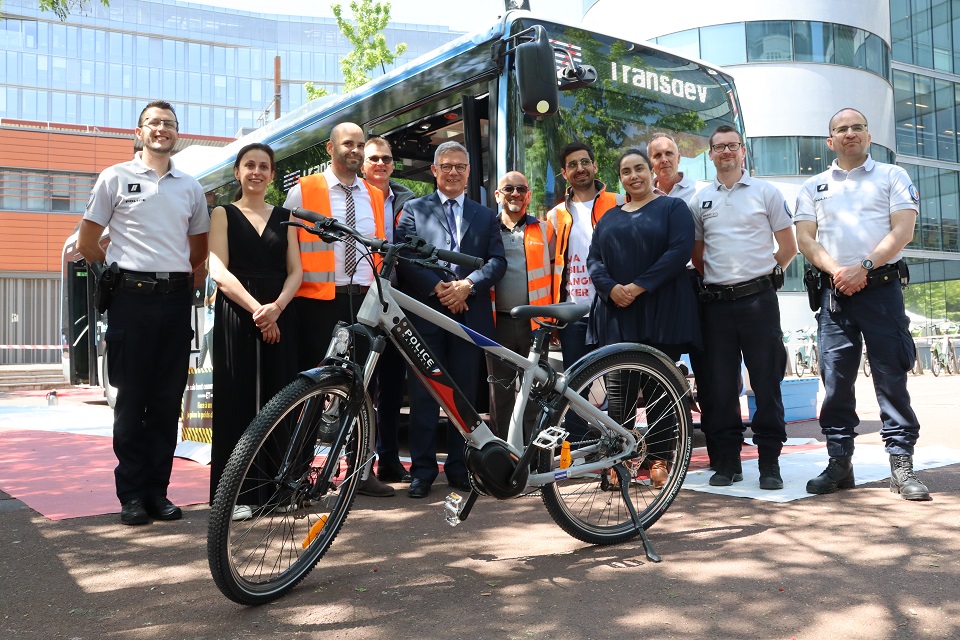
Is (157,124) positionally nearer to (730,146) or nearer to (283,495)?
(283,495)

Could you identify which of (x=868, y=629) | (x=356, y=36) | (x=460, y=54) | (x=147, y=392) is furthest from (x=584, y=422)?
(x=356, y=36)

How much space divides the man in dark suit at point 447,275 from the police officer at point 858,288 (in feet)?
6.12

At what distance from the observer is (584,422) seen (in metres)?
3.93

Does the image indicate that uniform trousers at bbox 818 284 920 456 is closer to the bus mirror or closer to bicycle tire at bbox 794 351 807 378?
the bus mirror

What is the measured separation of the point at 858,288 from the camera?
475 centimetres

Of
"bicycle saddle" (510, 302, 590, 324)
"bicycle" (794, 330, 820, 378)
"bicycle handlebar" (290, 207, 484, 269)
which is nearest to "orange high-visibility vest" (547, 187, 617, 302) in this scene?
"bicycle saddle" (510, 302, 590, 324)

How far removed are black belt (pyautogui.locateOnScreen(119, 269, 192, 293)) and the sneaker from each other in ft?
6.39

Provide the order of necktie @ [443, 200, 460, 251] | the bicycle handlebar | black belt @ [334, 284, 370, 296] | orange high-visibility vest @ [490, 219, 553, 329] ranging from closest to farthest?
the bicycle handlebar → black belt @ [334, 284, 370, 296] → necktie @ [443, 200, 460, 251] → orange high-visibility vest @ [490, 219, 553, 329]

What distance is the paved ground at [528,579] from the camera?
2871 mm

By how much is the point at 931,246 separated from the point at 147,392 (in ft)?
106

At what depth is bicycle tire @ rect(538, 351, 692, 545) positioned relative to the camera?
3816 millimetres

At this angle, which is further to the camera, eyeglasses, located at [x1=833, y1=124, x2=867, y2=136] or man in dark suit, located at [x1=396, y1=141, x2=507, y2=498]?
man in dark suit, located at [x1=396, y1=141, x2=507, y2=498]

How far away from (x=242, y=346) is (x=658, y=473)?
2254mm

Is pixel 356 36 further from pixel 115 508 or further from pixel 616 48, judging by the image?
pixel 115 508
